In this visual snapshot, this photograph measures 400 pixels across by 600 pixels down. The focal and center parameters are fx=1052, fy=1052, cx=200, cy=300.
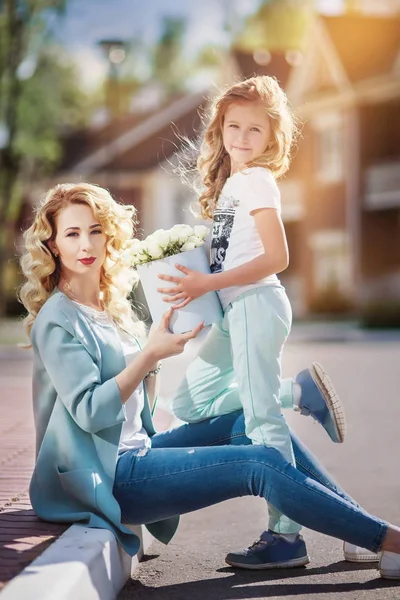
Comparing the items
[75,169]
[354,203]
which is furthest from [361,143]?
[75,169]

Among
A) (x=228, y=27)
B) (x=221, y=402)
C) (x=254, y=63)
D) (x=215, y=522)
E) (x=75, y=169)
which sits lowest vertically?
(x=215, y=522)

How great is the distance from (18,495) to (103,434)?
1022mm

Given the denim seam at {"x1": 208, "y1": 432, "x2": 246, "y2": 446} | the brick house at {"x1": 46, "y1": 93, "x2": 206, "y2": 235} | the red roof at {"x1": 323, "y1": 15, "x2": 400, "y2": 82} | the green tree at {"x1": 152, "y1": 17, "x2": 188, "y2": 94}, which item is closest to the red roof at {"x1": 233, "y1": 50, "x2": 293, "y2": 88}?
the brick house at {"x1": 46, "y1": 93, "x2": 206, "y2": 235}

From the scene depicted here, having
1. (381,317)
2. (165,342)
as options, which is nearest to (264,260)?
(165,342)

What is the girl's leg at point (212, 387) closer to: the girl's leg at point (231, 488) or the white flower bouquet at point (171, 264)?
the white flower bouquet at point (171, 264)

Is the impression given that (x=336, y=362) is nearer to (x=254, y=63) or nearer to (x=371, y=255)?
(x=371, y=255)

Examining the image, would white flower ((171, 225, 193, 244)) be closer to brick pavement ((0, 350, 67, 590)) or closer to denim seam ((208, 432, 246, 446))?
denim seam ((208, 432, 246, 446))

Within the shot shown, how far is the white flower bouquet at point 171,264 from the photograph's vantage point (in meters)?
4.12

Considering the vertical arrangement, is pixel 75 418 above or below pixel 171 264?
below

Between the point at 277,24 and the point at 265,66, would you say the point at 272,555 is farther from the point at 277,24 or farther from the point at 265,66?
the point at 277,24

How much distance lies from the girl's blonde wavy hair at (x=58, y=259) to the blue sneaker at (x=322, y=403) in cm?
80

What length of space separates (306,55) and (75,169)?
1315 cm

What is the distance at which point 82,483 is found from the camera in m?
3.90

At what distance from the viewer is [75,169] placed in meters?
43.2
